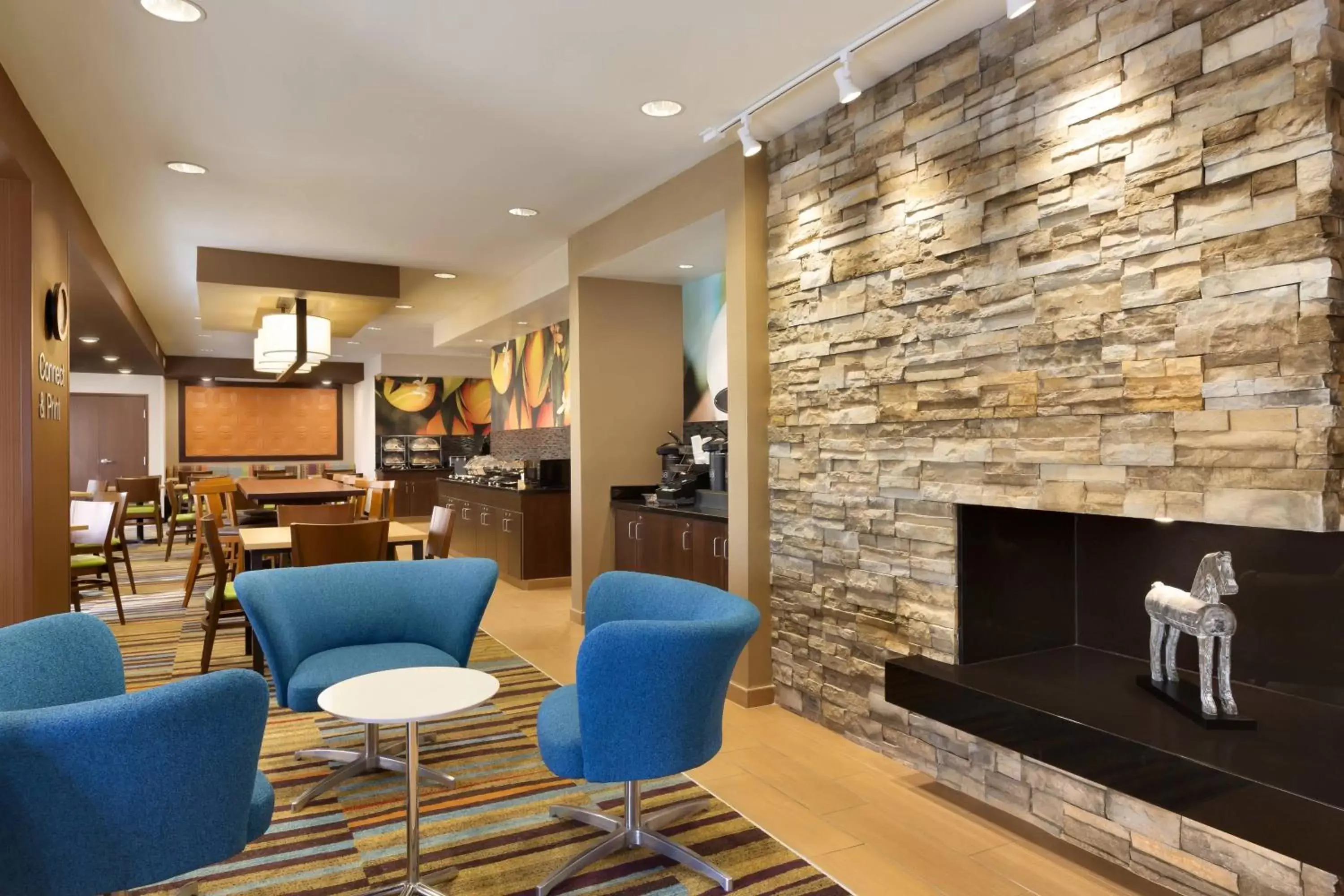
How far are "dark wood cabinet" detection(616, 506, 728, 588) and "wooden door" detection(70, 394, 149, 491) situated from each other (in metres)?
11.6

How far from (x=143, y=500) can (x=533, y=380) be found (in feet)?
18.4

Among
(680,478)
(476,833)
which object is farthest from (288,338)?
(476,833)

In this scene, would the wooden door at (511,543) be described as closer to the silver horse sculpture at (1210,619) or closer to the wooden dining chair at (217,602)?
the wooden dining chair at (217,602)

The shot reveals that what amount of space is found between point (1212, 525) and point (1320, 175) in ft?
3.57

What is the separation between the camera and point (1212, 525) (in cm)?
262

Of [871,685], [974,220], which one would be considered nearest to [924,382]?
[974,220]

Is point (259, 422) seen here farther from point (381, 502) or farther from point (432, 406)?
point (381, 502)

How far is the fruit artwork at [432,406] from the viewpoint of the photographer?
527 inches

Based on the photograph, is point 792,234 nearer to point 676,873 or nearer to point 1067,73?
point 1067,73

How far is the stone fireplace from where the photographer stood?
2.10m

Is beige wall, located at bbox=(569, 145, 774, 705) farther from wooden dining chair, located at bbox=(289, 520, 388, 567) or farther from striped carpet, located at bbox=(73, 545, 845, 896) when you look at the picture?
wooden dining chair, located at bbox=(289, 520, 388, 567)

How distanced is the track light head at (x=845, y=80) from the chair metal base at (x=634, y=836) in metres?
2.62

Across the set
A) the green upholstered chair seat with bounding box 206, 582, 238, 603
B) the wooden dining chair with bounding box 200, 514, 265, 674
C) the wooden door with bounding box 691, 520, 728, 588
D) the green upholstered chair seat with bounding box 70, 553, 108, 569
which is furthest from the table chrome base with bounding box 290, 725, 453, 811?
the green upholstered chair seat with bounding box 70, 553, 108, 569

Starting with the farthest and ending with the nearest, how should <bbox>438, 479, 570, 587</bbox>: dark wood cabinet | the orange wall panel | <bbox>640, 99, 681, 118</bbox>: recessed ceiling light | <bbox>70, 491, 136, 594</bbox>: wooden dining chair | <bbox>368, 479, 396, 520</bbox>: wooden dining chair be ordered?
the orange wall panel, <bbox>438, 479, 570, 587</bbox>: dark wood cabinet, <bbox>368, 479, 396, 520</bbox>: wooden dining chair, <bbox>70, 491, 136, 594</bbox>: wooden dining chair, <bbox>640, 99, 681, 118</bbox>: recessed ceiling light
